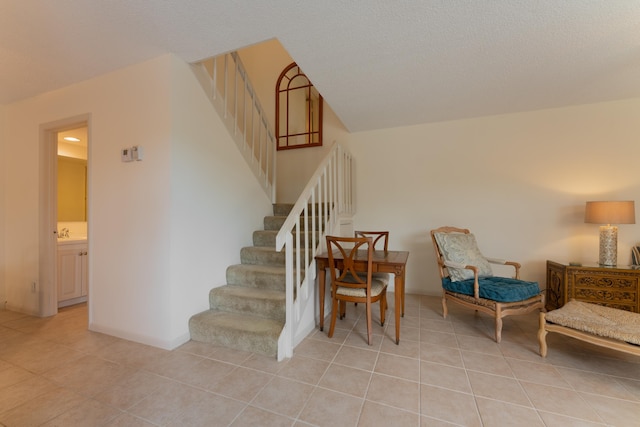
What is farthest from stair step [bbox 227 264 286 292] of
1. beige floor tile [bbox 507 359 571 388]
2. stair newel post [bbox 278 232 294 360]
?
beige floor tile [bbox 507 359 571 388]

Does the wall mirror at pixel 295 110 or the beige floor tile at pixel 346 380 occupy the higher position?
the wall mirror at pixel 295 110

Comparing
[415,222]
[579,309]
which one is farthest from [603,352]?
[415,222]

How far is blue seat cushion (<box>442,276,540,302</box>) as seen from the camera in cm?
232

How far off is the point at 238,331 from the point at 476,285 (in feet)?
7.22

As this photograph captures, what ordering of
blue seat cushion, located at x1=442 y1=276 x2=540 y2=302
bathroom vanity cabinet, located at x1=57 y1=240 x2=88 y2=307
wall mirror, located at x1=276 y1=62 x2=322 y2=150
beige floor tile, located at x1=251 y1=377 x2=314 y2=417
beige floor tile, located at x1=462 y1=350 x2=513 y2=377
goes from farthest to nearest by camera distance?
1. wall mirror, located at x1=276 y1=62 x2=322 y2=150
2. bathroom vanity cabinet, located at x1=57 y1=240 x2=88 y2=307
3. blue seat cushion, located at x1=442 y1=276 x2=540 y2=302
4. beige floor tile, located at x1=462 y1=350 x2=513 y2=377
5. beige floor tile, located at x1=251 y1=377 x2=314 y2=417

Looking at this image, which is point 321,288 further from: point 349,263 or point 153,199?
point 153,199

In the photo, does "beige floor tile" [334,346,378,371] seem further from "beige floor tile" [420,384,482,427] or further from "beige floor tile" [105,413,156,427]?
"beige floor tile" [105,413,156,427]

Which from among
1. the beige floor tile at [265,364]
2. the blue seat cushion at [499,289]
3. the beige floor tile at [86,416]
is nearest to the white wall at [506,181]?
the blue seat cushion at [499,289]

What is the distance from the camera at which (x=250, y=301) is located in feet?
7.82

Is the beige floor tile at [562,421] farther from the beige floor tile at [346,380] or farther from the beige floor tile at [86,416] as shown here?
the beige floor tile at [86,416]

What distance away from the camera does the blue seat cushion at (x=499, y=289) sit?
2.32 meters

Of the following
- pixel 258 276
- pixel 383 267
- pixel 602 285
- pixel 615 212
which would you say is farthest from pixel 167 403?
pixel 615 212

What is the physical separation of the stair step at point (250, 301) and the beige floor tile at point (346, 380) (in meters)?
0.64

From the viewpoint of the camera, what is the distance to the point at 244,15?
173cm
